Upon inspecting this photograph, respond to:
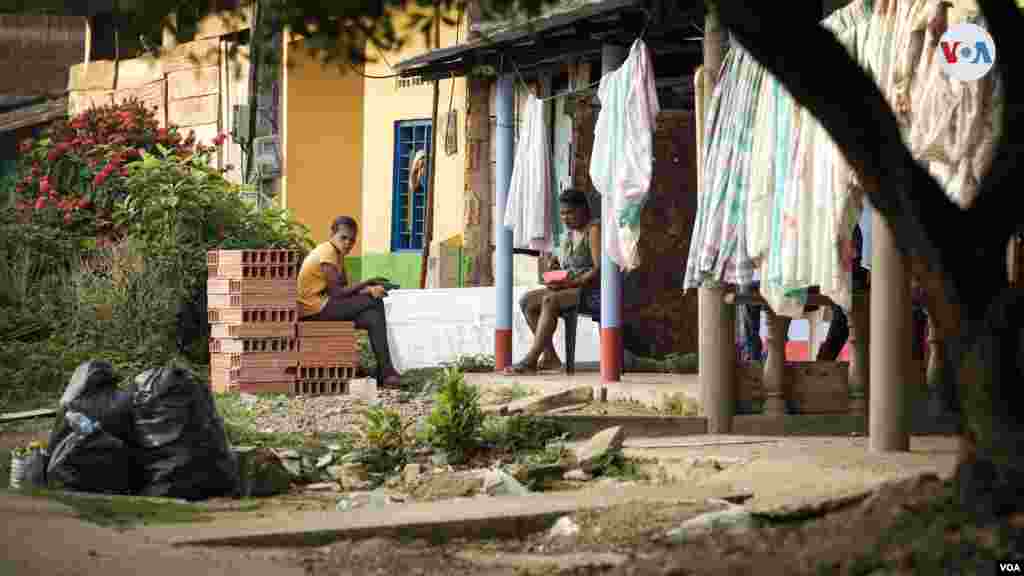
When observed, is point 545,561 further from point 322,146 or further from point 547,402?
point 322,146

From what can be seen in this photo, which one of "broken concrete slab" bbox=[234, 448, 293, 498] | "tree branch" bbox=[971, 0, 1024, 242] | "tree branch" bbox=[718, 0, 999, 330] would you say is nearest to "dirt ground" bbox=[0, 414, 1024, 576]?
"broken concrete slab" bbox=[234, 448, 293, 498]

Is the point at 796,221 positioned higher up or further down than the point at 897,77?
further down

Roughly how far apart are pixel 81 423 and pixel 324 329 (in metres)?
6.00

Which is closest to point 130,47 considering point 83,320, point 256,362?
point 83,320

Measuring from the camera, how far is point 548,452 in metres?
10.2

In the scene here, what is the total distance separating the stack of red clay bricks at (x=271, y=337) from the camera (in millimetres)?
14836

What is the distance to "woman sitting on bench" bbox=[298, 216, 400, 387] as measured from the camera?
1513 cm

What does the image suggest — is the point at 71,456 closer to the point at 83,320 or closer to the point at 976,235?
the point at 976,235

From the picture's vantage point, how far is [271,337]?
14922 mm

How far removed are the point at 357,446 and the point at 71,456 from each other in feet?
7.43

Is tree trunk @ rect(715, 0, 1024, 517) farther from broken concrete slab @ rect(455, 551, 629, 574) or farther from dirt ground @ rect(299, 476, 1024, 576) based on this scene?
broken concrete slab @ rect(455, 551, 629, 574)

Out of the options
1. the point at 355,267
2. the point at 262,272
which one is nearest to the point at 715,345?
the point at 262,272

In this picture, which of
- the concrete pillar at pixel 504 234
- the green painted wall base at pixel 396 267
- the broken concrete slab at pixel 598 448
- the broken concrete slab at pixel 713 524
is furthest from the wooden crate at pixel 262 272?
the broken concrete slab at pixel 713 524

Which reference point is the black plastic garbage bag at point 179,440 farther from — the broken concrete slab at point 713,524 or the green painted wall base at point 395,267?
the green painted wall base at point 395,267
